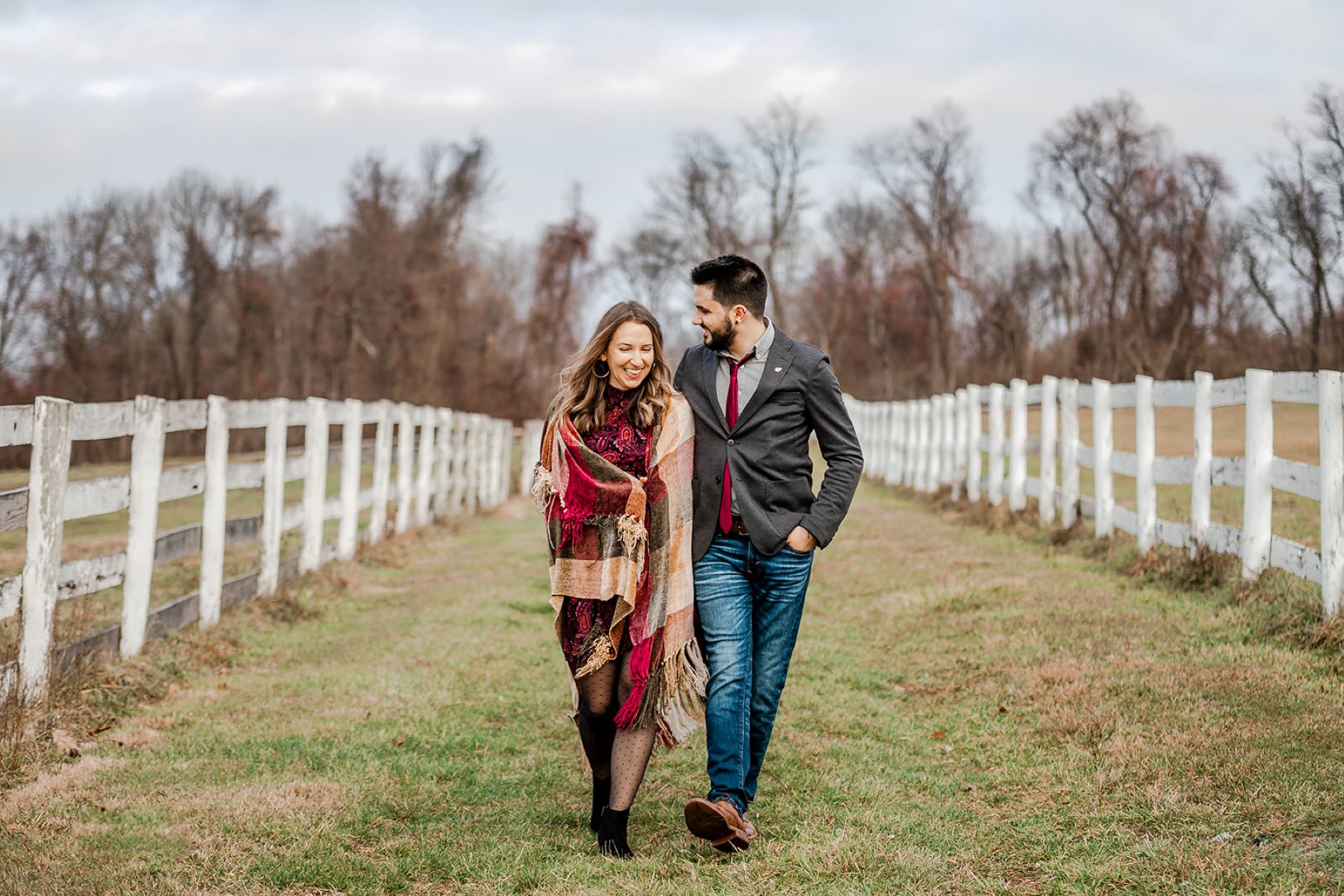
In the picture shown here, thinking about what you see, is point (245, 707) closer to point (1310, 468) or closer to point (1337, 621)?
point (1337, 621)

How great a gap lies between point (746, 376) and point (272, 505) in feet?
19.9

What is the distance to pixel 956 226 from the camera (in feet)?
156

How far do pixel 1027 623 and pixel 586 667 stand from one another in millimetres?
4192

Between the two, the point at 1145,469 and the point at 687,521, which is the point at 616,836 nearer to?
the point at 687,521

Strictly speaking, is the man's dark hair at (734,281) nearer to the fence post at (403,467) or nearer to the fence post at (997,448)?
the fence post at (997,448)

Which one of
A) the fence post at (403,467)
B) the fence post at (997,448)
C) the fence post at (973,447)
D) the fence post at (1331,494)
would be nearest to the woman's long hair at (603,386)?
the fence post at (1331,494)

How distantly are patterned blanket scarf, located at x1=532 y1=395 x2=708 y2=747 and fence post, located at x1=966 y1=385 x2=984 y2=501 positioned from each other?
488 inches

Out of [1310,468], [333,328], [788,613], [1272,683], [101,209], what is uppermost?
[101,209]

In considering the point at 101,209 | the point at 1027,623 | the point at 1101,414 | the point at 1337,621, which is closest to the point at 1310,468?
the point at 1337,621

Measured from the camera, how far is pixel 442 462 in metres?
17.4

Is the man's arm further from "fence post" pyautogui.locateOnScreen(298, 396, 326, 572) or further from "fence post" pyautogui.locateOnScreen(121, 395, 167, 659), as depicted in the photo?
"fence post" pyautogui.locateOnScreen(298, 396, 326, 572)

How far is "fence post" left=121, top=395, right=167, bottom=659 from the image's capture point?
6.71 m

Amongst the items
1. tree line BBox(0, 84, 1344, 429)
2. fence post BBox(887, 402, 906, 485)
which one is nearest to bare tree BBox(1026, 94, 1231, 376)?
tree line BBox(0, 84, 1344, 429)

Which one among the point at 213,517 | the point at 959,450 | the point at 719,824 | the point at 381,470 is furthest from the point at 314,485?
the point at 959,450
